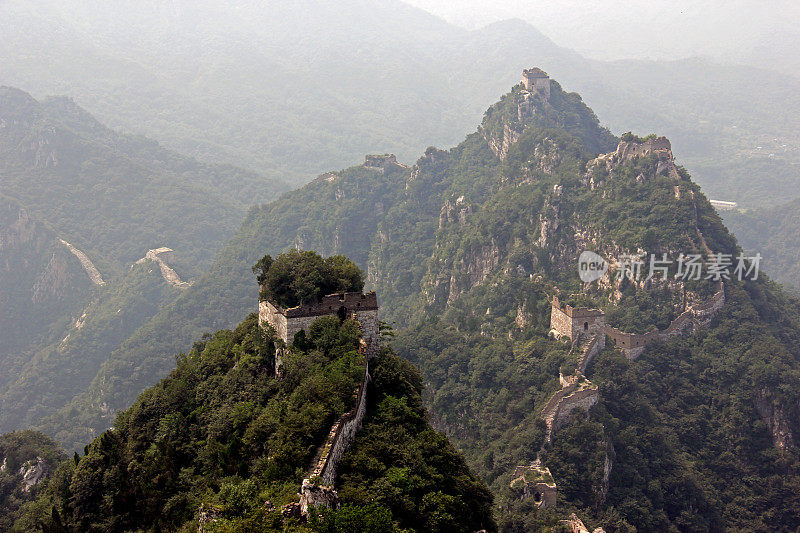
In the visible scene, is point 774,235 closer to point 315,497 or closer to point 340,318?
point 340,318

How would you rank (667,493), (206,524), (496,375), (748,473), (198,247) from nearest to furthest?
(206,524) → (667,493) → (748,473) → (496,375) → (198,247)

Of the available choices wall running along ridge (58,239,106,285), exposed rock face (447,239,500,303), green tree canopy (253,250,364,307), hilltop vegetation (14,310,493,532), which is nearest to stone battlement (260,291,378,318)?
green tree canopy (253,250,364,307)

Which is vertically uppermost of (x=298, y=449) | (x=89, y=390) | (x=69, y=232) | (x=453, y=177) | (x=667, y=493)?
(x=453, y=177)

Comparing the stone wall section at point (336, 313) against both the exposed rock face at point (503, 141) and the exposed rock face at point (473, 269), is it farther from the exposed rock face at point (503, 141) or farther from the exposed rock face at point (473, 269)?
the exposed rock face at point (503, 141)

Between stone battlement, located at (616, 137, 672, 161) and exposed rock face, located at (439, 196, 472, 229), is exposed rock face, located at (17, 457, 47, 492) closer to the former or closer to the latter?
exposed rock face, located at (439, 196, 472, 229)

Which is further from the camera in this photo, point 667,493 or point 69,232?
point 69,232

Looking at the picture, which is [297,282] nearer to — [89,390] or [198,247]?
[89,390]

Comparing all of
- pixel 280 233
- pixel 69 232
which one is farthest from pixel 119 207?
pixel 280 233
